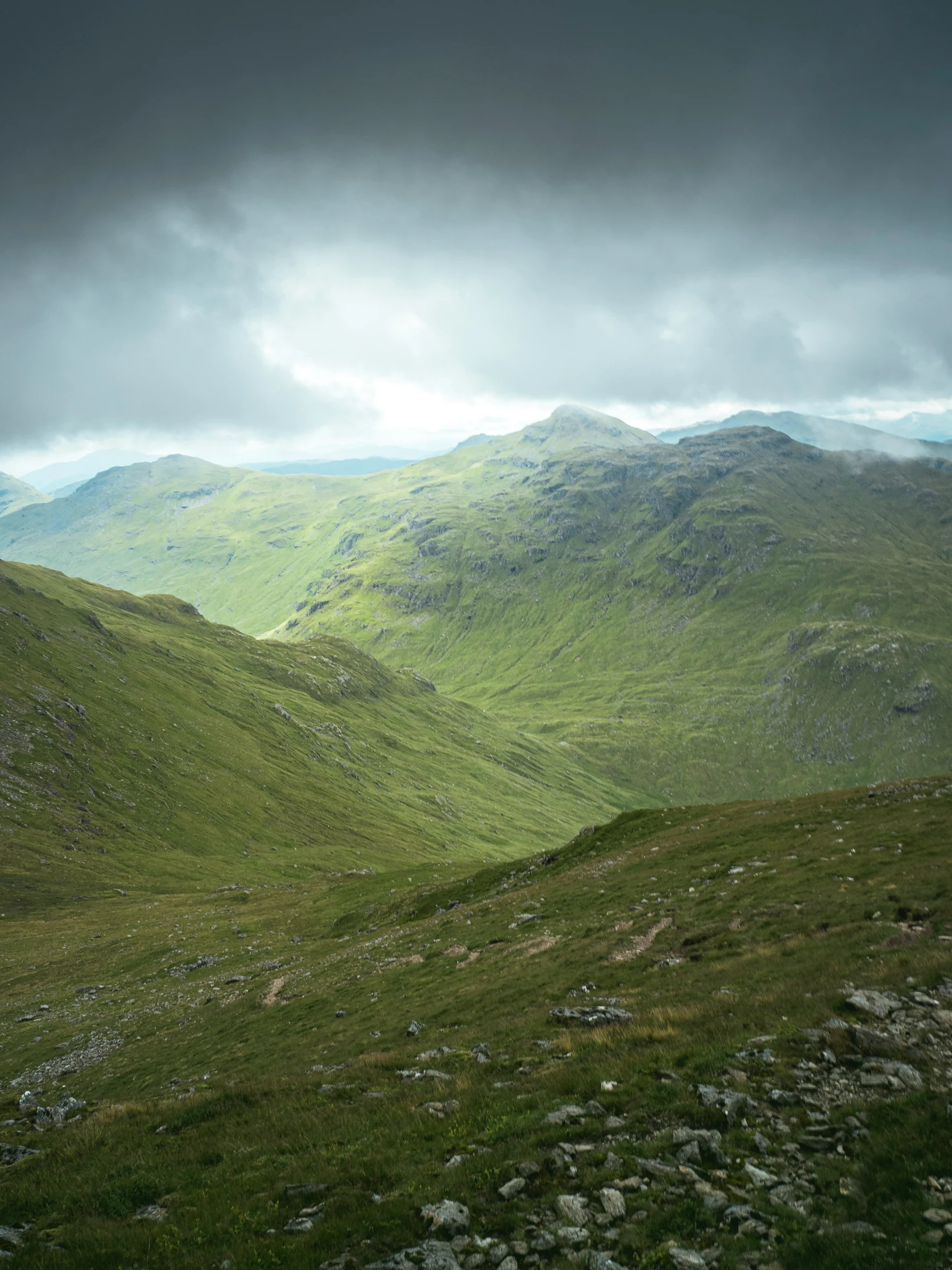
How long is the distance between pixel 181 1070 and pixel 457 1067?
2110cm

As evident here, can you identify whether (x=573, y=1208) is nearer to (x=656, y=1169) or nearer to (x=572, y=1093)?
(x=656, y=1169)

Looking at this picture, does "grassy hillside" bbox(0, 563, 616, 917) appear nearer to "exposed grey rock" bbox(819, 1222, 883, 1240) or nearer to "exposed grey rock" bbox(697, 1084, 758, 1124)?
"exposed grey rock" bbox(697, 1084, 758, 1124)

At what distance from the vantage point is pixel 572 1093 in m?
16.7

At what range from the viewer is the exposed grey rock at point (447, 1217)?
38.9 feet

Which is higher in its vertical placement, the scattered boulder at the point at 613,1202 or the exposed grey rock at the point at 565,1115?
the scattered boulder at the point at 613,1202

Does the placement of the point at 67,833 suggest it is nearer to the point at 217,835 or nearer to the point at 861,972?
the point at 217,835

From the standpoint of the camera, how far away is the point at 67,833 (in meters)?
110

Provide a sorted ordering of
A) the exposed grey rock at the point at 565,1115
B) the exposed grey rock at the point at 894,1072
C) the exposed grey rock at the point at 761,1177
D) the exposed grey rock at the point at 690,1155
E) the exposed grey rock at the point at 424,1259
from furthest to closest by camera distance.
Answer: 1. the exposed grey rock at the point at 565,1115
2. the exposed grey rock at the point at 894,1072
3. the exposed grey rock at the point at 690,1155
4. the exposed grey rock at the point at 761,1177
5. the exposed grey rock at the point at 424,1259

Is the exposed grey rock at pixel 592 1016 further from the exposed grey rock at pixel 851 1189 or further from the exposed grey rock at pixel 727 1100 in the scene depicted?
the exposed grey rock at pixel 851 1189

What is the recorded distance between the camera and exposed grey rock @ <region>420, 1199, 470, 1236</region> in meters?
11.9

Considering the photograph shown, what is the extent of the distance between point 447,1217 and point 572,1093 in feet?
18.7

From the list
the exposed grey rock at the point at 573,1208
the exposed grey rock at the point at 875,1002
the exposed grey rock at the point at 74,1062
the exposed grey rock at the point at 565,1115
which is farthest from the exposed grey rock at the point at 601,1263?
the exposed grey rock at the point at 74,1062

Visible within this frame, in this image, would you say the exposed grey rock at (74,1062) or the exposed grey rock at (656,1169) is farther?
the exposed grey rock at (74,1062)

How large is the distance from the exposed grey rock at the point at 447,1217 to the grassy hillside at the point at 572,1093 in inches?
7.1
